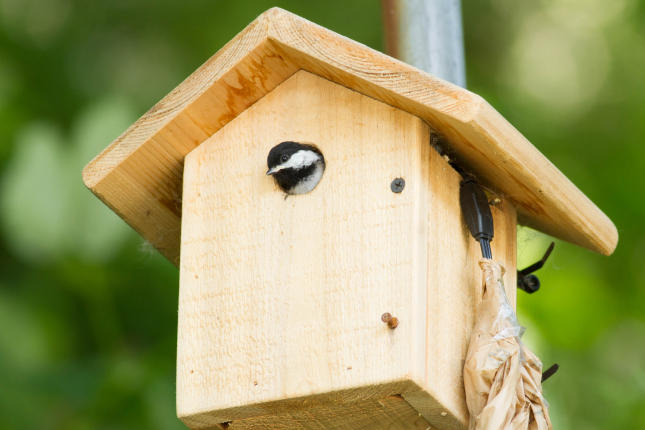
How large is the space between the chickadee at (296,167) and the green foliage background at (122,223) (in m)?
0.75

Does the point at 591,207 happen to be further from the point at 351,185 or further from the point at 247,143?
the point at 247,143

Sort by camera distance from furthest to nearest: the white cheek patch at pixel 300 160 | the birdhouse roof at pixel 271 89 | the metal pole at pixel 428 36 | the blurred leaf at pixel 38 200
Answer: the blurred leaf at pixel 38 200 → the metal pole at pixel 428 36 → the white cheek patch at pixel 300 160 → the birdhouse roof at pixel 271 89

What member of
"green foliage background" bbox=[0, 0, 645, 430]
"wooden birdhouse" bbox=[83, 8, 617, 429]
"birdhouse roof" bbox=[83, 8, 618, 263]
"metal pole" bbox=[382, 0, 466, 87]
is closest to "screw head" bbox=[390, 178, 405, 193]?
"wooden birdhouse" bbox=[83, 8, 617, 429]

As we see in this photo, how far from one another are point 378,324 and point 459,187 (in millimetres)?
450

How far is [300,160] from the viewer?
258cm

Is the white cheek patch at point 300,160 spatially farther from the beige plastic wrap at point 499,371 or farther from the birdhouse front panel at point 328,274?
the beige plastic wrap at point 499,371

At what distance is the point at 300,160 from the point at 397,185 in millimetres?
234

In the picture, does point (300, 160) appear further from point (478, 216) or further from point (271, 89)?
point (478, 216)

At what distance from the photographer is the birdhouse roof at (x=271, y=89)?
246 cm

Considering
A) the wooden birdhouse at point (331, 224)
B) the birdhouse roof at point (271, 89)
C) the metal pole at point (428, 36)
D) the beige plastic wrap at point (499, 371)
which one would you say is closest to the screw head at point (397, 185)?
the wooden birdhouse at point (331, 224)

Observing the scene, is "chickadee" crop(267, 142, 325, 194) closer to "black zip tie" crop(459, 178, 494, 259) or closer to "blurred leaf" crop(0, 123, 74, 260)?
"black zip tie" crop(459, 178, 494, 259)

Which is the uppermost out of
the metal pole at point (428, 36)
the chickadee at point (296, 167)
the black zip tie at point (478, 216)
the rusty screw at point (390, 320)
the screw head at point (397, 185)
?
the metal pole at point (428, 36)

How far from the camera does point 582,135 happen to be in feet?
15.3

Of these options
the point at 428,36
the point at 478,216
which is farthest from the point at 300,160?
the point at 428,36
